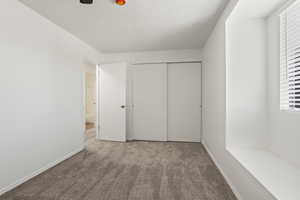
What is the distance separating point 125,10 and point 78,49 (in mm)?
1573

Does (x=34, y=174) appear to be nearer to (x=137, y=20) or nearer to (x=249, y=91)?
(x=137, y=20)

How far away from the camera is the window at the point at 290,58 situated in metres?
1.55

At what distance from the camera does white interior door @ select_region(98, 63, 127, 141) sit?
3.94m

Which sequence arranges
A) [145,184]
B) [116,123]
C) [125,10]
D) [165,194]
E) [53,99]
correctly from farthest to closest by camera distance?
[116,123]
[53,99]
[125,10]
[145,184]
[165,194]

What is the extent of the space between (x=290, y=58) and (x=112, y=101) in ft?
11.3

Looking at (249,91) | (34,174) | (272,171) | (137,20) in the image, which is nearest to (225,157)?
(272,171)

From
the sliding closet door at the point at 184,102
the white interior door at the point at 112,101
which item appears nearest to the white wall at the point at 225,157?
the sliding closet door at the point at 184,102

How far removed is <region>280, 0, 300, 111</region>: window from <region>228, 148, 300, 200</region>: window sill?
1.88ft

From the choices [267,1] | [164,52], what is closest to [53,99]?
[164,52]

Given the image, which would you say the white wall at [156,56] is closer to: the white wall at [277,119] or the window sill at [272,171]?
the white wall at [277,119]

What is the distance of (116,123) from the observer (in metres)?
3.98

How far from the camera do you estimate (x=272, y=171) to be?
1.40 meters

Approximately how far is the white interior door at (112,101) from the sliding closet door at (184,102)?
47.7 inches

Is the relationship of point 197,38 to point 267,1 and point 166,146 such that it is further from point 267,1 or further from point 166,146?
point 166,146
